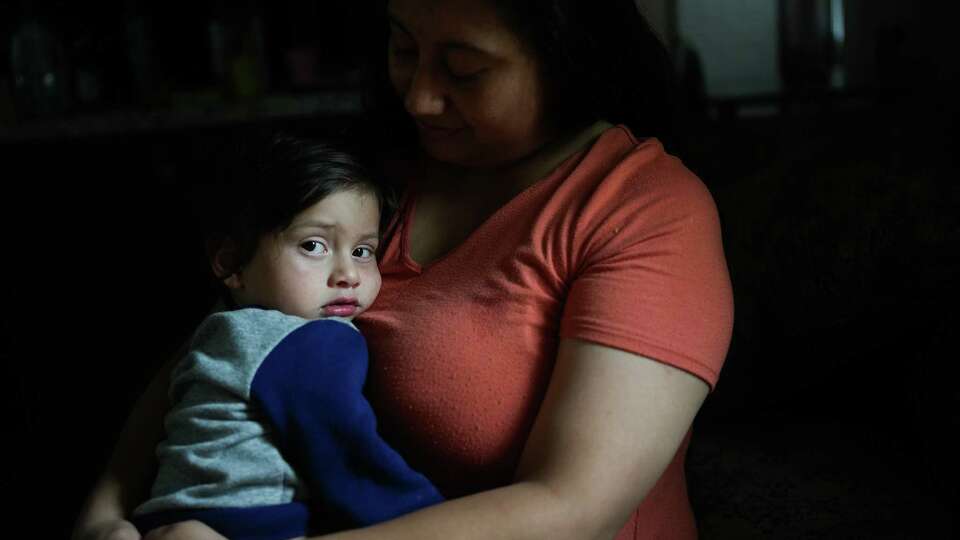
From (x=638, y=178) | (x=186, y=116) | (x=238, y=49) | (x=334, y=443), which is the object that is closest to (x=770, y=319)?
(x=638, y=178)

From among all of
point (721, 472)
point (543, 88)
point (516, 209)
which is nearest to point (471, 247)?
point (516, 209)

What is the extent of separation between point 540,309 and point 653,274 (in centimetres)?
13

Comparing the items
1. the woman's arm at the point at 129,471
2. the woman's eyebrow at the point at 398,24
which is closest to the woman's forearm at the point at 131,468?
the woman's arm at the point at 129,471

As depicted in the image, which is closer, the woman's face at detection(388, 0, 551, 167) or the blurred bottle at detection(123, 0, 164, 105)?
the woman's face at detection(388, 0, 551, 167)

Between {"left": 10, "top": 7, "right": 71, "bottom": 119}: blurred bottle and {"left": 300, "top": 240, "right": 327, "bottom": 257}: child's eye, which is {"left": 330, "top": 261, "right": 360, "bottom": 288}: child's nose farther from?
{"left": 10, "top": 7, "right": 71, "bottom": 119}: blurred bottle

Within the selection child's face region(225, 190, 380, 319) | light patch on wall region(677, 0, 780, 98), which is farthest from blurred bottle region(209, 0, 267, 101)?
child's face region(225, 190, 380, 319)

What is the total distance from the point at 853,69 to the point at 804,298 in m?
1.46

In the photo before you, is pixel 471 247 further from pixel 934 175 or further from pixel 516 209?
pixel 934 175

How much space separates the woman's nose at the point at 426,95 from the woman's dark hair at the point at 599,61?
0.10m

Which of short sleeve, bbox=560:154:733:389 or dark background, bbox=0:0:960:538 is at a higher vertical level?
short sleeve, bbox=560:154:733:389

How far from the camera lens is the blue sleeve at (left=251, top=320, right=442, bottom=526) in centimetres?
94

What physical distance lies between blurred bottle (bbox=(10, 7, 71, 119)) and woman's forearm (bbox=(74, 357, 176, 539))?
1654 mm

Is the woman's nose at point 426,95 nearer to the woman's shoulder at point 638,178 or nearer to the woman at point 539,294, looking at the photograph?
the woman at point 539,294

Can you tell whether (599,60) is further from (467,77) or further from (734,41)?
(734,41)
